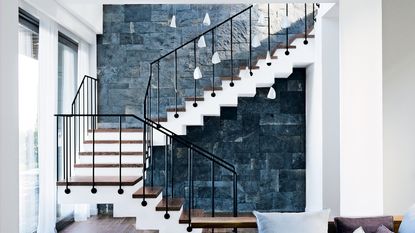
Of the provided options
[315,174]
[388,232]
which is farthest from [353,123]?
[315,174]

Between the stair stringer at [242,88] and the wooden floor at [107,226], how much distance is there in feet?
5.11

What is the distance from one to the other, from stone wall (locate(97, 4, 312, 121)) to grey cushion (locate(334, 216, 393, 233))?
200 inches

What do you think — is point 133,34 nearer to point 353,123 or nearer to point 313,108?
point 313,108

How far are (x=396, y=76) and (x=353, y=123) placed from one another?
0.62 meters

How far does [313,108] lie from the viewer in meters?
7.11

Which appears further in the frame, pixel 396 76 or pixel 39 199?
pixel 39 199

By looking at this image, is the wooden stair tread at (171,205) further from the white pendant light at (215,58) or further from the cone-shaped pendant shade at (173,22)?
the cone-shaped pendant shade at (173,22)

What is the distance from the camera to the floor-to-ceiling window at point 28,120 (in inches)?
214

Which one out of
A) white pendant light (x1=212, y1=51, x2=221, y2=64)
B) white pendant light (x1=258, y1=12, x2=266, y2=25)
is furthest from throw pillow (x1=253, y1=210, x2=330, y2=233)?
white pendant light (x1=258, y1=12, x2=266, y2=25)

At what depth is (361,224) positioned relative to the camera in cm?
299

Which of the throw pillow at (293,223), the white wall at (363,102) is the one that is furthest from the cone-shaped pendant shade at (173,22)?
the throw pillow at (293,223)

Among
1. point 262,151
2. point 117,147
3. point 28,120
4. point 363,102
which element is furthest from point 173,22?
point 363,102

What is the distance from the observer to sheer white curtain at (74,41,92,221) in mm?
7172
